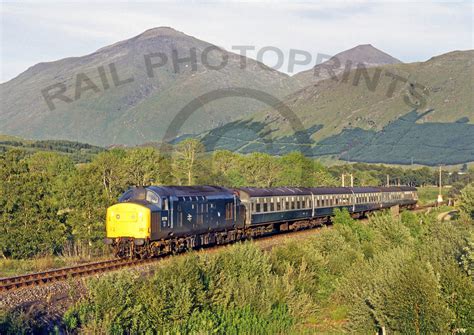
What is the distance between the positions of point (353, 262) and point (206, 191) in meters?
10.2

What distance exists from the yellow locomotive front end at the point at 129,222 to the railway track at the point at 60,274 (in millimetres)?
1231

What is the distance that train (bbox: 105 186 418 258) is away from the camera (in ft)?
104

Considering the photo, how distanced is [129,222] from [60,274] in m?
5.41

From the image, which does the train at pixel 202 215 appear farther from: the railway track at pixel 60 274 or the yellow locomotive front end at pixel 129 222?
the railway track at pixel 60 274

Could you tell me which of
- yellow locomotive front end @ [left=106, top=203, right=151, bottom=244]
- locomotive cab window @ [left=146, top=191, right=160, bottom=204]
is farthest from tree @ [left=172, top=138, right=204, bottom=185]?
yellow locomotive front end @ [left=106, top=203, right=151, bottom=244]

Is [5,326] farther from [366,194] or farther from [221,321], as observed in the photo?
[366,194]

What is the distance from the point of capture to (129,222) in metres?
31.5

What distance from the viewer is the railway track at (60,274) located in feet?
79.0

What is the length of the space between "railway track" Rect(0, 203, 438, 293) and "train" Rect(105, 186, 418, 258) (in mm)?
1308

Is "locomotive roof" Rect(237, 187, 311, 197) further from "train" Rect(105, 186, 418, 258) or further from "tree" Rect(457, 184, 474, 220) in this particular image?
"tree" Rect(457, 184, 474, 220)

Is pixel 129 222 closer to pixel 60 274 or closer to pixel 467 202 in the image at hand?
pixel 60 274

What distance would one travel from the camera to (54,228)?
49531mm

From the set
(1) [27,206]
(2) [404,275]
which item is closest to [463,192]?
(1) [27,206]

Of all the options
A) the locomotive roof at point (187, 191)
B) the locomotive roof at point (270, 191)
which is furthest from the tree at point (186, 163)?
the locomotive roof at point (187, 191)
